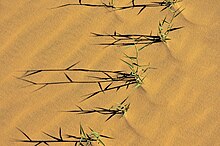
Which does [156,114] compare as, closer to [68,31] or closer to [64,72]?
[64,72]

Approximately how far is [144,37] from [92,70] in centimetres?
39

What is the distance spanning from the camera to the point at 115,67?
281 cm

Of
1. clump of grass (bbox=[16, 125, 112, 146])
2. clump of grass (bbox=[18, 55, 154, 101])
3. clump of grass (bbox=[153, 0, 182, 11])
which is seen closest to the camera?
clump of grass (bbox=[16, 125, 112, 146])

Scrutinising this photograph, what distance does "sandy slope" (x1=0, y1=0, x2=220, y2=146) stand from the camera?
259 cm

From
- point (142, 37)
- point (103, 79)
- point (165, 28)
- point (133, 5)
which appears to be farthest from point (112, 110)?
point (133, 5)

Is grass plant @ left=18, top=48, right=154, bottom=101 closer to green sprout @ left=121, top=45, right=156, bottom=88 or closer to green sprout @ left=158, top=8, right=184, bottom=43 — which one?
green sprout @ left=121, top=45, right=156, bottom=88

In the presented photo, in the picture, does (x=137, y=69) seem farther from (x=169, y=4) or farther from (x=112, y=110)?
(x=169, y=4)

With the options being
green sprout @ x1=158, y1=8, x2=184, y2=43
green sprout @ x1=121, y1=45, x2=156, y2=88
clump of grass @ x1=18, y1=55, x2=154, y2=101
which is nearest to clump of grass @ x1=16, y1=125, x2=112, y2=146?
clump of grass @ x1=18, y1=55, x2=154, y2=101

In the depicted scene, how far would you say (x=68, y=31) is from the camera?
2967 mm

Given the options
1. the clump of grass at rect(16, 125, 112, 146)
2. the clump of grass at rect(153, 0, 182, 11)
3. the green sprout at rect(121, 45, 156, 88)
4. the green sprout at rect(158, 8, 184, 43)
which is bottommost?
the clump of grass at rect(16, 125, 112, 146)

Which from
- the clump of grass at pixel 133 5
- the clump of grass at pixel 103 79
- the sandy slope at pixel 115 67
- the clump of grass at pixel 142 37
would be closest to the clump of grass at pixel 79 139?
the sandy slope at pixel 115 67

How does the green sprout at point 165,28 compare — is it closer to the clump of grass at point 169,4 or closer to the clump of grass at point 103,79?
the clump of grass at point 169,4

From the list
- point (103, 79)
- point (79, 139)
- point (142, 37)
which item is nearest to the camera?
point (79, 139)

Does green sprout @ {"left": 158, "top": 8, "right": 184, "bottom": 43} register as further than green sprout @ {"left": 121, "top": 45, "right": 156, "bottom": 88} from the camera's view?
Yes
